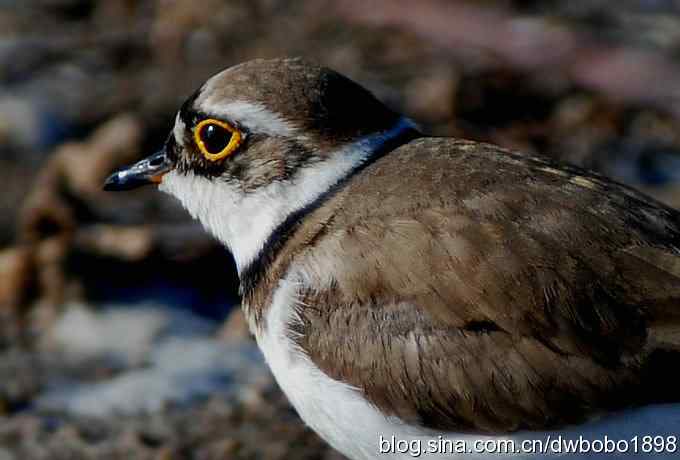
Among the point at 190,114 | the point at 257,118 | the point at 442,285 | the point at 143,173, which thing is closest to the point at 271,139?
the point at 257,118

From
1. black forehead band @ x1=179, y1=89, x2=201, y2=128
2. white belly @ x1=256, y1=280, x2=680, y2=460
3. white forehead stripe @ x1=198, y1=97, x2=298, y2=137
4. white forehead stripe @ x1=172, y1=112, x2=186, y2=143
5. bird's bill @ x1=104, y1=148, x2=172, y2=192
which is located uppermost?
white forehead stripe @ x1=198, y1=97, x2=298, y2=137

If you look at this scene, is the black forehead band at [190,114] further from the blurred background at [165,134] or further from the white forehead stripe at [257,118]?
the blurred background at [165,134]

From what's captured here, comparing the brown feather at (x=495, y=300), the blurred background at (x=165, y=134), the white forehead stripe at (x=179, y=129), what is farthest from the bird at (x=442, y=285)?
the blurred background at (x=165, y=134)

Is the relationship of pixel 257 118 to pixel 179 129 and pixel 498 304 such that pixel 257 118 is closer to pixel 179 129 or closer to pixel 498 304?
pixel 179 129

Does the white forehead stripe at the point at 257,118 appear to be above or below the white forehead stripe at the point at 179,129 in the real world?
above

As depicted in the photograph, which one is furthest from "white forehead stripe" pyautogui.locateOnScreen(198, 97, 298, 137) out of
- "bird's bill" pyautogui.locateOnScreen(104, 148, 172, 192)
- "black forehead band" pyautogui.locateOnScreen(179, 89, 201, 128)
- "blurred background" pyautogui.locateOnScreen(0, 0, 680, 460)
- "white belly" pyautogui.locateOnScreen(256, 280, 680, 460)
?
"blurred background" pyautogui.locateOnScreen(0, 0, 680, 460)

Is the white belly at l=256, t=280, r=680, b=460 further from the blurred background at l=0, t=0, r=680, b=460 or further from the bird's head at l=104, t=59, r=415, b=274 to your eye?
the blurred background at l=0, t=0, r=680, b=460
